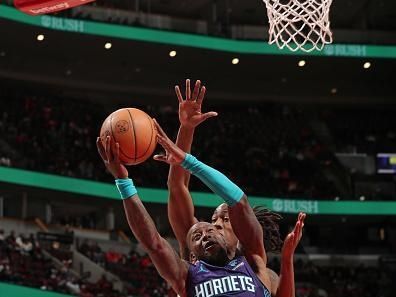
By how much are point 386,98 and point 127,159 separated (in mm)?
23033

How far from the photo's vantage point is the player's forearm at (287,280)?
4891mm

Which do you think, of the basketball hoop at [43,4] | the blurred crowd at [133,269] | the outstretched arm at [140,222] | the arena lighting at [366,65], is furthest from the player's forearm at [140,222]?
the arena lighting at [366,65]

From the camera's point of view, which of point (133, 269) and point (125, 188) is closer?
point (125, 188)

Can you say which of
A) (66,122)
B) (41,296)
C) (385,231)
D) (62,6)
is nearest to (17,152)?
(66,122)

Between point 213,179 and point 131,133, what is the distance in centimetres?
47

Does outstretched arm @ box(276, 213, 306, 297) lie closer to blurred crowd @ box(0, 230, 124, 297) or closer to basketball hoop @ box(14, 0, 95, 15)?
basketball hoop @ box(14, 0, 95, 15)

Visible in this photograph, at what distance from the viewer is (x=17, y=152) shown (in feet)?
66.4

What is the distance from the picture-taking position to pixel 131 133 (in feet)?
14.9

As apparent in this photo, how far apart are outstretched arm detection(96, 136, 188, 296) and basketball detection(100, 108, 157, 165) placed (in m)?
0.11

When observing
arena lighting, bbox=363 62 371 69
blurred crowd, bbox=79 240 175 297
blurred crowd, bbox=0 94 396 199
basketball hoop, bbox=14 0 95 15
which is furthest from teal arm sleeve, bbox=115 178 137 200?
arena lighting, bbox=363 62 371 69

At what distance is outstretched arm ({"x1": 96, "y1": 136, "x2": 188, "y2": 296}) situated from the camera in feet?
14.1

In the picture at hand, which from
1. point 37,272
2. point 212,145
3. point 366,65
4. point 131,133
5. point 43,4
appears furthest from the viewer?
point 366,65

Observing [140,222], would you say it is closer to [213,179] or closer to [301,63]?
[213,179]

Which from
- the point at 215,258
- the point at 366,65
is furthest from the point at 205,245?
the point at 366,65
